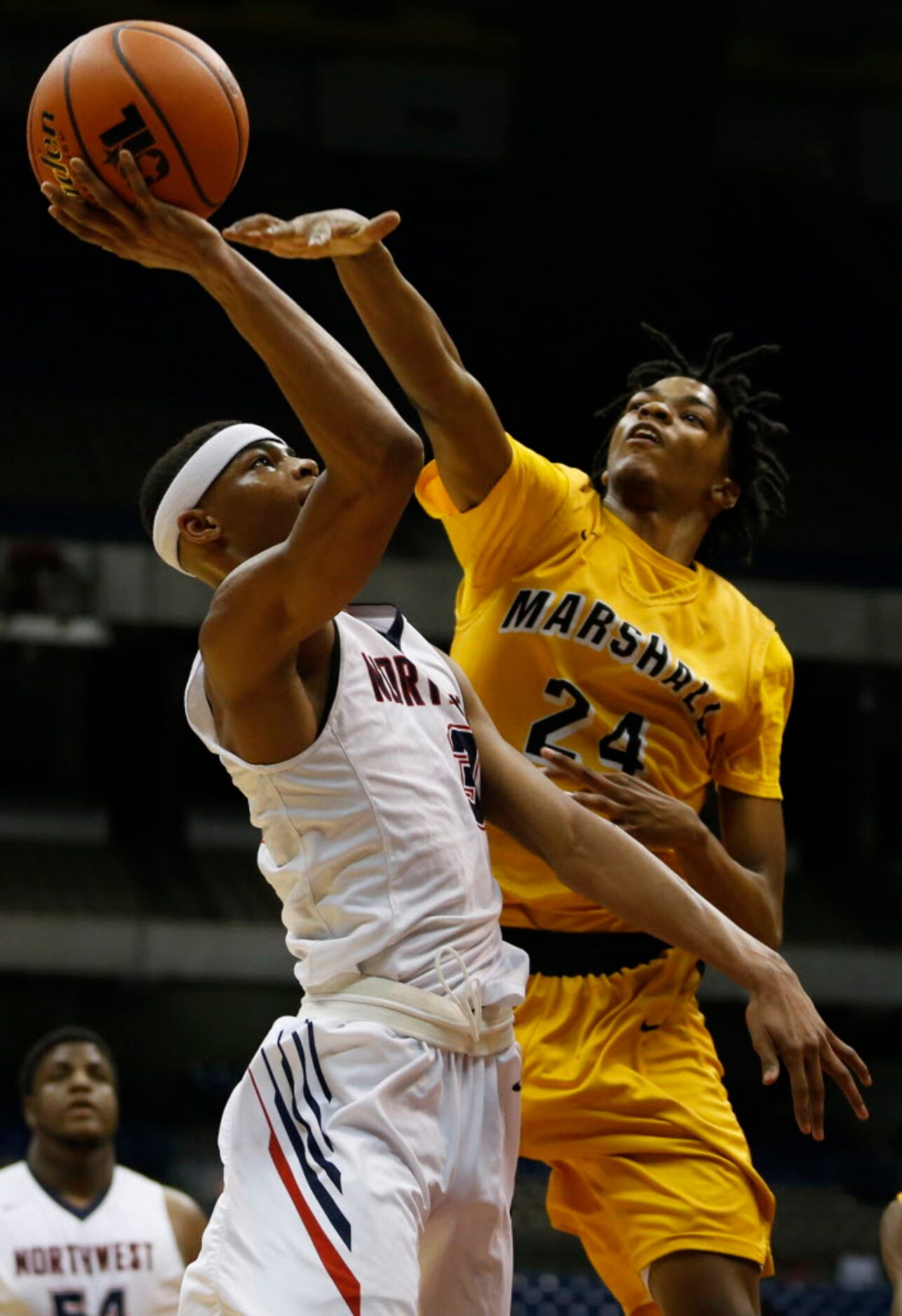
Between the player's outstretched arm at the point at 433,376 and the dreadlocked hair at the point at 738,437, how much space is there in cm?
69

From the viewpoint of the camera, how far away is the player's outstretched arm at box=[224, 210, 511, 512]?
4.54 meters

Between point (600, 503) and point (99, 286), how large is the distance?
658 inches

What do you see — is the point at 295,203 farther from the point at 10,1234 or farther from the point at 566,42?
the point at 10,1234

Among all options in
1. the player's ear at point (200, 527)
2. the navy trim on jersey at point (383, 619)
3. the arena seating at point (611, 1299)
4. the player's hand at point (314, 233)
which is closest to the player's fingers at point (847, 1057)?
the navy trim on jersey at point (383, 619)

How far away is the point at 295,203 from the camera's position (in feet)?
67.1

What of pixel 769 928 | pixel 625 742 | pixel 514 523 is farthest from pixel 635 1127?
pixel 514 523

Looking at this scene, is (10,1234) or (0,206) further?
(0,206)

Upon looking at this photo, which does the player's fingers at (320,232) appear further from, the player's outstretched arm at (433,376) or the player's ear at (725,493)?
the player's ear at (725,493)

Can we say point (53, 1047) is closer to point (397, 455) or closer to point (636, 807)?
point (636, 807)

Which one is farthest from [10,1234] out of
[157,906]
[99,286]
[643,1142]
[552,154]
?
[99,286]

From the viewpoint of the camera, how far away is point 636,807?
4.25 meters

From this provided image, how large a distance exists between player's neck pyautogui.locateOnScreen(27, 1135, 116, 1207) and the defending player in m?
4.19

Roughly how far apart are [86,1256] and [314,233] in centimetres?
595

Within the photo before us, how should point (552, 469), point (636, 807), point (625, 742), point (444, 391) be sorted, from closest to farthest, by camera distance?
point (636, 807)
point (444, 391)
point (625, 742)
point (552, 469)
